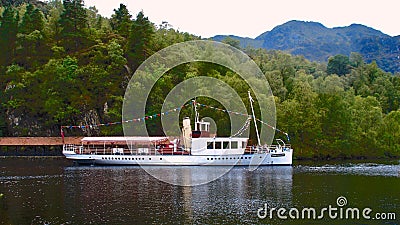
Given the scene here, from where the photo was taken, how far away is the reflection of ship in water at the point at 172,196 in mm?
30047

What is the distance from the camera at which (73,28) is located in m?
Answer: 94.0

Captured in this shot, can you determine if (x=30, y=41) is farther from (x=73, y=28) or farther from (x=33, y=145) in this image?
(x=33, y=145)

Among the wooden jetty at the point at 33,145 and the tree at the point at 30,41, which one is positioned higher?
the tree at the point at 30,41

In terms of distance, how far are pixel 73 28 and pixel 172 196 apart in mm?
63568

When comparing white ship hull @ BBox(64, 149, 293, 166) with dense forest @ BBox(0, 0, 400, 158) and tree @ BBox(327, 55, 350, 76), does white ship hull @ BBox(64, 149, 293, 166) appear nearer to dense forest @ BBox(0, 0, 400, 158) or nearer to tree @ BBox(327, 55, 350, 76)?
dense forest @ BBox(0, 0, 400, 158)

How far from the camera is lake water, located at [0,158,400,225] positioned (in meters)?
29.5

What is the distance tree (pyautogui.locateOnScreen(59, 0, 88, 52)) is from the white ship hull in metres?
35.5

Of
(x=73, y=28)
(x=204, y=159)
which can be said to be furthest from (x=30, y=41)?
(x=204, y=159)

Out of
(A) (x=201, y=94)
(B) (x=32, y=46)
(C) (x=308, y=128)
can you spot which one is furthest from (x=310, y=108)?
(B) (x=32, y=46)

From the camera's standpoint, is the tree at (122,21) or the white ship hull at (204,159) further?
the tree at (122,21)

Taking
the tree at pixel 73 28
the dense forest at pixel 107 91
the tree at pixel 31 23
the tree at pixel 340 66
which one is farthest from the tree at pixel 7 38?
the tree at pixel 340 66

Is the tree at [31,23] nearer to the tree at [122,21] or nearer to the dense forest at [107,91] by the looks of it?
the dense forest at [107,91]

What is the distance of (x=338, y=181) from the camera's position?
45.8 m

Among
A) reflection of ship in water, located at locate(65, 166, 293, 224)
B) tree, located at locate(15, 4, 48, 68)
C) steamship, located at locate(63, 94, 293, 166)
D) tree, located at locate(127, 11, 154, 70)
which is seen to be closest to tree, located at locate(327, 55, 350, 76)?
tree, located at locate(127, 11, 154, 70)
